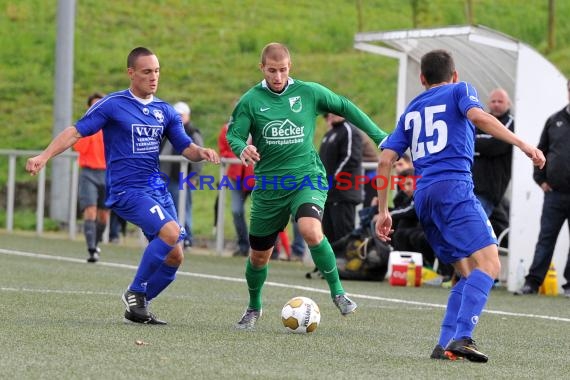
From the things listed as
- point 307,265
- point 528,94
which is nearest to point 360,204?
point 307,265

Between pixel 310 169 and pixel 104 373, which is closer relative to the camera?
pixel 104 373

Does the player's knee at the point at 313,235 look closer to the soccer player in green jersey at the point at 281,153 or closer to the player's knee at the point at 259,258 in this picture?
the soccer player in green jersey at the point at 281,153

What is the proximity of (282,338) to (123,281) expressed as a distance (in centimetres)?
502

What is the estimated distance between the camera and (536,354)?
8.66 meters

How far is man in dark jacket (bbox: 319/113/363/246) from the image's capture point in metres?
15.7

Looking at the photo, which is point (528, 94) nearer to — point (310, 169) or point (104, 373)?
point (310, 169)

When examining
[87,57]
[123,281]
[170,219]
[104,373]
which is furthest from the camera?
[87,57]

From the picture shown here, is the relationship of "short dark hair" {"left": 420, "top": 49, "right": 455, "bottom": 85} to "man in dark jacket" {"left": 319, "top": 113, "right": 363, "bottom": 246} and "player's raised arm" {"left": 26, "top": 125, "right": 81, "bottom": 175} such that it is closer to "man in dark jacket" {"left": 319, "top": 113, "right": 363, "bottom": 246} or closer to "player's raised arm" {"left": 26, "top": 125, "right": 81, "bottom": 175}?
"player's raised arm" {"left": 26, "top": 125, "right": 81, "bottom": 175}

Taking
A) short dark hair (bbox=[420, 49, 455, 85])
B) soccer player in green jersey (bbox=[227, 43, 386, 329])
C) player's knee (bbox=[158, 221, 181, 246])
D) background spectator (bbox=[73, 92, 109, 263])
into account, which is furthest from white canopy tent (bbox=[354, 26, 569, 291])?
short dark hair (bbox=[420, 49, 455, 85])

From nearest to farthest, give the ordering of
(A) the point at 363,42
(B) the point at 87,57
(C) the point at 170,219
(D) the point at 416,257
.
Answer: (C) the point at 170,219, (D) the point at 416,257, (A) the point at 363,42, (B) the point at 87,57

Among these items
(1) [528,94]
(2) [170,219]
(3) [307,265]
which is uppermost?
(1) [528,94]

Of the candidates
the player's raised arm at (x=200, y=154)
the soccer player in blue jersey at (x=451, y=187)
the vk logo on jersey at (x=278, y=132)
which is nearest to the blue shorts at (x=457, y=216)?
the soccer player in blue jersey at (x=451, y=187)

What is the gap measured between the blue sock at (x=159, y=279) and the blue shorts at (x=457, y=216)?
237 cm

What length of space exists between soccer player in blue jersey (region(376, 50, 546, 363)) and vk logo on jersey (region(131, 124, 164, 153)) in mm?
2097
